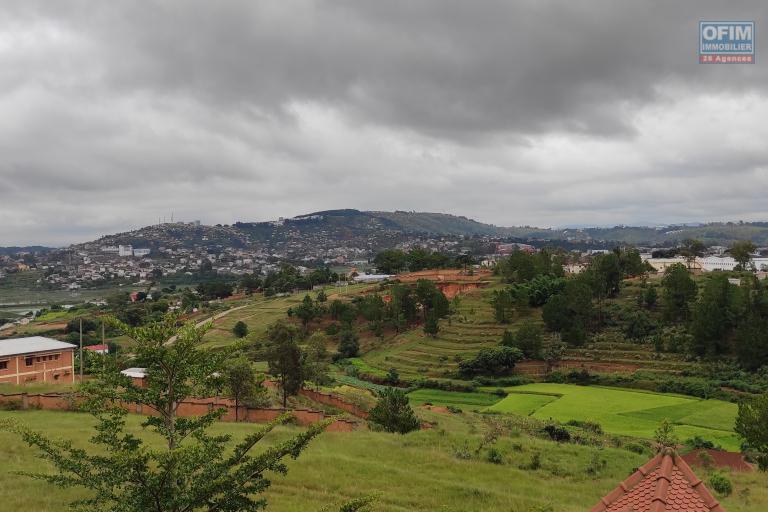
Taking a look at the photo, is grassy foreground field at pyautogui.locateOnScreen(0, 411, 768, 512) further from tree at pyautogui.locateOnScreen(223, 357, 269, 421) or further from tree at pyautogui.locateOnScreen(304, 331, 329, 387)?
tree at pyautogui.locateOnScreen(304, 331, 329, 387)

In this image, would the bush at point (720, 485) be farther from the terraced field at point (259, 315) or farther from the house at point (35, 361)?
the terraced field at point (259, 315)

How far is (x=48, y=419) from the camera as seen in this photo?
23219 mm

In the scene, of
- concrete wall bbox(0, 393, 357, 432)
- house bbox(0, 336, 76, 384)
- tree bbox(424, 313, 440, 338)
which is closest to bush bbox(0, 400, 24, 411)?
concrete wall bbox(0, 393, 357, 432)

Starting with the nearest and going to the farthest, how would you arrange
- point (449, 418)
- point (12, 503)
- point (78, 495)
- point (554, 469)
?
point (12, 503), point (78, 495), point (554, 469), point (449, 418)

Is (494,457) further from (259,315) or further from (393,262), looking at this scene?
(393,262)

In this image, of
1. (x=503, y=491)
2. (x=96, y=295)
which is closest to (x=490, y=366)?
(x=503, y=491)

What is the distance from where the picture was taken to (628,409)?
3712cm

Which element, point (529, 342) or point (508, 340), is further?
point (508, 340)

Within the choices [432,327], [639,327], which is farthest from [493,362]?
[639,327]

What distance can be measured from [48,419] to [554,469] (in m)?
21.3

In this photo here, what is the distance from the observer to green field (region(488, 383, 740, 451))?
32250 mm

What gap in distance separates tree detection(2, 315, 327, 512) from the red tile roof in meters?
4.31

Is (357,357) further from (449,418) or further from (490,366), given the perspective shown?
(449,418)

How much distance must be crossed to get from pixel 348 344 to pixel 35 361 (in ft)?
108
